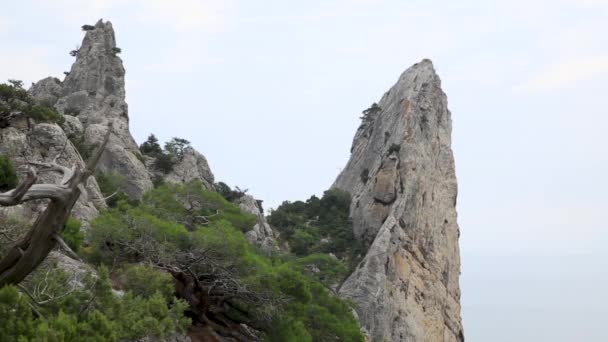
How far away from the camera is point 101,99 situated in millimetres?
54281

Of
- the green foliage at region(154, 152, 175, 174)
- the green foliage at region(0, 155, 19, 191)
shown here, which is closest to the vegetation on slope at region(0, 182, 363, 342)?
the green foliage at region(0, 155, 19, 191)

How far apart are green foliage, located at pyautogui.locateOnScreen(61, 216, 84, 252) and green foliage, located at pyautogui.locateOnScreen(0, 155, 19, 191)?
389cm

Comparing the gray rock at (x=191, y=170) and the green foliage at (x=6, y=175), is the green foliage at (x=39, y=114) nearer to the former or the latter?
the green foliage at (x=6, y=175)

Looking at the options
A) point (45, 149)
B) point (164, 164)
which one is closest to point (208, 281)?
point (45, 149)

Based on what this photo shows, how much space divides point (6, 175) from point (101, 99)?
101 ft

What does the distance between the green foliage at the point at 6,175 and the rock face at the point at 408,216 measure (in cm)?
2741

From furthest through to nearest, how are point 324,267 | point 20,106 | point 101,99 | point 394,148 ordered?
point 394,148 < point 101,99 < point 324,267 < point 20,106

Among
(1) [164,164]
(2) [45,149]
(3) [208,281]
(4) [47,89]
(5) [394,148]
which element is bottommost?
(3) [208,281]

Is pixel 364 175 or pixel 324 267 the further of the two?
pixel 364 175

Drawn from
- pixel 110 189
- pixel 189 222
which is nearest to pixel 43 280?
pixel 189 222

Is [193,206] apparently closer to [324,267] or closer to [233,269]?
[233,269]

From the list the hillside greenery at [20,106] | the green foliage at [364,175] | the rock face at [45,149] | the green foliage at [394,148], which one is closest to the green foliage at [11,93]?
the hillside greenery at [20,106]

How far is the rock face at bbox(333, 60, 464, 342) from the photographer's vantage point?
49.9m

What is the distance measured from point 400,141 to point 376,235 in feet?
29.7
